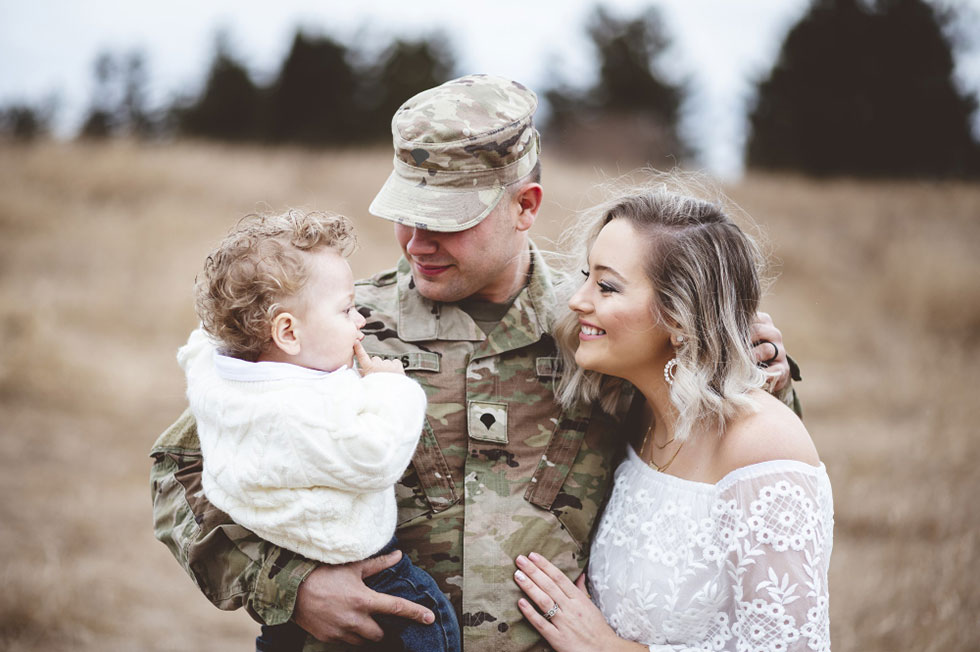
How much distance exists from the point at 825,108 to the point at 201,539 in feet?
69.7

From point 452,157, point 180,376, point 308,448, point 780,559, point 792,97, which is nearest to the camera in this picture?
point 308,448

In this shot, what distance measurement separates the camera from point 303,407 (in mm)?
2041

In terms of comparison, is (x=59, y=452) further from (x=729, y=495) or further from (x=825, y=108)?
(x=825, y=108)

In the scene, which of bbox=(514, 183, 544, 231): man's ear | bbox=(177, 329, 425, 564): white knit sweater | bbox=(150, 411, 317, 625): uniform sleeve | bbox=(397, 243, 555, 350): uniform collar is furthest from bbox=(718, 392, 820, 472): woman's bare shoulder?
bbox=(150, 411, 317, 625): uniform sleeve

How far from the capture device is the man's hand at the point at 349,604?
223cm

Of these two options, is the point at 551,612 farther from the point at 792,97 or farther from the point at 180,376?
the point at 792,97

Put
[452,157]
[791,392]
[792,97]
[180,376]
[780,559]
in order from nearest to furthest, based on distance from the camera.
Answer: [780,559] < [452,157] < [791,392] < [180,376] < [792,97]

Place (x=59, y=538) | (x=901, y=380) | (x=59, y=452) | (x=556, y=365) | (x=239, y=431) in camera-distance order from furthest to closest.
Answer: (x=901, y=380), (x=59, y=452), (x=59, y=538), (x=556, y=365), (x=239, y=431)

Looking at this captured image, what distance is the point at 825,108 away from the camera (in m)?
20.3

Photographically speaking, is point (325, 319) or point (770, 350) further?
point (770, 350)

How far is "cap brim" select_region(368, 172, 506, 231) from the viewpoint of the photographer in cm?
266

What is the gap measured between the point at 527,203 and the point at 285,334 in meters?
1.16

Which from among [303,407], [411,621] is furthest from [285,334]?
[411,621]

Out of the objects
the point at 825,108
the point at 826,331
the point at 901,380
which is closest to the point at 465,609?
the point at 901,380
